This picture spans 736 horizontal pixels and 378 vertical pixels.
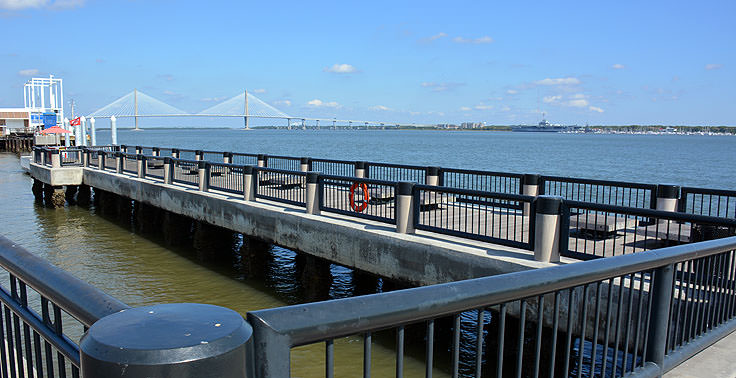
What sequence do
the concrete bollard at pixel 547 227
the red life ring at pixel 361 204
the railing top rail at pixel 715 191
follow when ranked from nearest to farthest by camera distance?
the concrete bollard at pixel 547 227
the railing top rail at pixel 715 191
the red life ring at pixel 361 204

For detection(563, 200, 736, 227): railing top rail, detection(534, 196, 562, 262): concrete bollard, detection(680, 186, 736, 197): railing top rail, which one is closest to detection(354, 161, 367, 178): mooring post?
detection(680, 186, 736, 197): railing top rail

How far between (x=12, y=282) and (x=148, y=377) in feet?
6.38

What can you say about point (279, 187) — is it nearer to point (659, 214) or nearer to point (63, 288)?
point (659, 214)

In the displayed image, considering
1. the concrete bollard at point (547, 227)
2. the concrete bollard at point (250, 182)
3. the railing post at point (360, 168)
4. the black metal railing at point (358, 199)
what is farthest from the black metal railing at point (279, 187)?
the concrete bollard at point (547, 227)

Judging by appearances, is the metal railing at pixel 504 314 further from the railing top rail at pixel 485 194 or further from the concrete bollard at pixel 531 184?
the concrete bollard at pixel 531 184

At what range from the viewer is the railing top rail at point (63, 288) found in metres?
1.89

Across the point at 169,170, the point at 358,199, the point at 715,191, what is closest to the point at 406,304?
the point at 715,191

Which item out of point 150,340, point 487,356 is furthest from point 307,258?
point 150,340

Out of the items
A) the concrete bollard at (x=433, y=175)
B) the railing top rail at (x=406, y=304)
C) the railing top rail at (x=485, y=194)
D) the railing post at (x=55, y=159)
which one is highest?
the railing top rail at (x=406, y=304)

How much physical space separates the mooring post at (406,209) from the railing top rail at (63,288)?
8.44 metres

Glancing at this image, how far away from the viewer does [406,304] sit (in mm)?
2156

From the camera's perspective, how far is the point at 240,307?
40.4ft

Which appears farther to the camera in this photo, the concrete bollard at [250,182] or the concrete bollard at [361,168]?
the concrete bollard at [361,168]

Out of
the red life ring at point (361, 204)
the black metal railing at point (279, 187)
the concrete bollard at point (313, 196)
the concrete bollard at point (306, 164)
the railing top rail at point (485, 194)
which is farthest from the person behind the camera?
the concrete bollard at point (306, 164)
